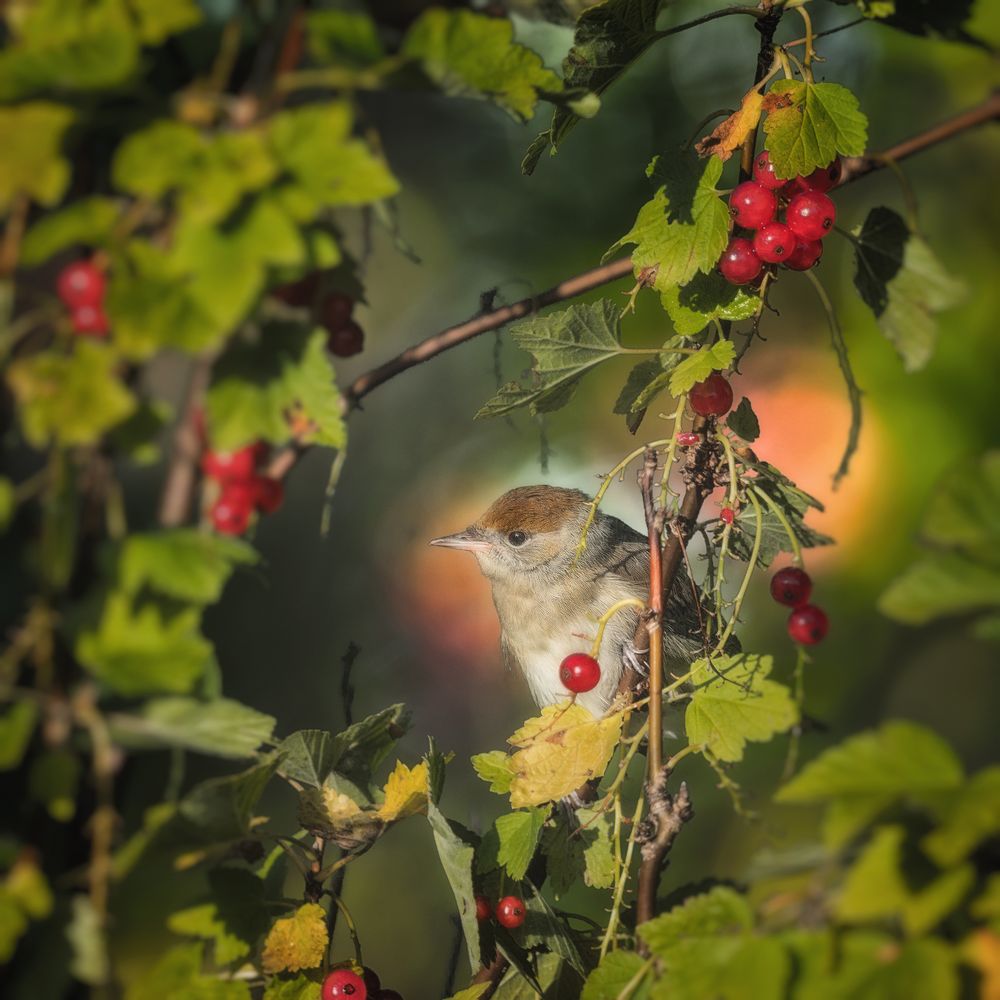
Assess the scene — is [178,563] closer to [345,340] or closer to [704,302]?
[345,340]

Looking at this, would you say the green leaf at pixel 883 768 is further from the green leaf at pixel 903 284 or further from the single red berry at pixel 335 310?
the single red berry at pixel 335 310

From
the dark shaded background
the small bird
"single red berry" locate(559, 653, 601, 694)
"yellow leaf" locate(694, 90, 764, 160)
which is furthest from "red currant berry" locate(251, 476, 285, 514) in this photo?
the dark shaded background

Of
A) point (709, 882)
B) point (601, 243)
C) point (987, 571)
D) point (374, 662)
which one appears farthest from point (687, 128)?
point (987, 571)

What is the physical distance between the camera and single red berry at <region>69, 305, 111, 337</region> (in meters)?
0.57

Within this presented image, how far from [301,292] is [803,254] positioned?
0.40 metres

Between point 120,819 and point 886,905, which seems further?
point 120,819

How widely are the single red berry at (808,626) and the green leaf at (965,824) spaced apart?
35 centimetres

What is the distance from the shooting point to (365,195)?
58 cm

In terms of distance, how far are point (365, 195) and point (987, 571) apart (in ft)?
1.33

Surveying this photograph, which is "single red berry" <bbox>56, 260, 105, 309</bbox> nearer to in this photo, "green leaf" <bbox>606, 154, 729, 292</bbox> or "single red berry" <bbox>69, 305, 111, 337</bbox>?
"single red berry" <bbox>69, 305, 111, 337</bbox>

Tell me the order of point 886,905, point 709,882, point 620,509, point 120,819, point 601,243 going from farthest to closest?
point 601,243 → point 620,509 → point 709,882 → point 120,819 → point 886,905

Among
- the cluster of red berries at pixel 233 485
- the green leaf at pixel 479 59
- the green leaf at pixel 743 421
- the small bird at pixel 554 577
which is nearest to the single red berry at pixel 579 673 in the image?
the green leaf at pixel 743 421

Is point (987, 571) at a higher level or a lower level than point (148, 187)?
lower

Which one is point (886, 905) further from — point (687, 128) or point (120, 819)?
point (687, 128)
